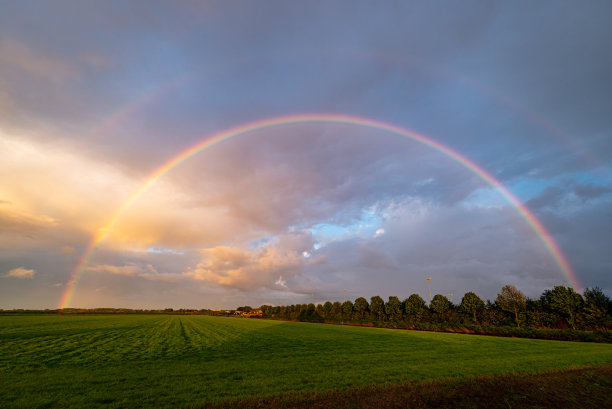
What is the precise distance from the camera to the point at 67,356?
22.2 metres

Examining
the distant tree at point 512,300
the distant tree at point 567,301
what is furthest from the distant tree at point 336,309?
the distant tree at point 567,301

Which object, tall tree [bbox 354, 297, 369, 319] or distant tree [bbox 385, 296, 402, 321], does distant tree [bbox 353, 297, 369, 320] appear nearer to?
tall tree [bbox 354, 297, 369, 319]

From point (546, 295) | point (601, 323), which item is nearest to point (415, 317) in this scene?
point (546, 295)

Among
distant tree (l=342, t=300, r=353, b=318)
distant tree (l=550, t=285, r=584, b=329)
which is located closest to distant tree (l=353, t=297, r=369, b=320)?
distant tree (l=342, t=300, r=353, b=318)

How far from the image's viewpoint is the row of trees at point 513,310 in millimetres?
62287

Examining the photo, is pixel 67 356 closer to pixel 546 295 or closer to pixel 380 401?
pixel 380 401

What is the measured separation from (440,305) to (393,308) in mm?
20739

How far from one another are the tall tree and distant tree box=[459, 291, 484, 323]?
48788 mm

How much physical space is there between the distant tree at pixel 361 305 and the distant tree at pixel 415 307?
25.0 m

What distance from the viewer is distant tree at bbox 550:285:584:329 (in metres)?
63.6

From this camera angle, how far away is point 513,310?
74.5 metres

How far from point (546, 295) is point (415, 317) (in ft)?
130

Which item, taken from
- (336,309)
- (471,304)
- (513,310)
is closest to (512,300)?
(513,310)

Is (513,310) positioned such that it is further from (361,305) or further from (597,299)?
(361,305)
